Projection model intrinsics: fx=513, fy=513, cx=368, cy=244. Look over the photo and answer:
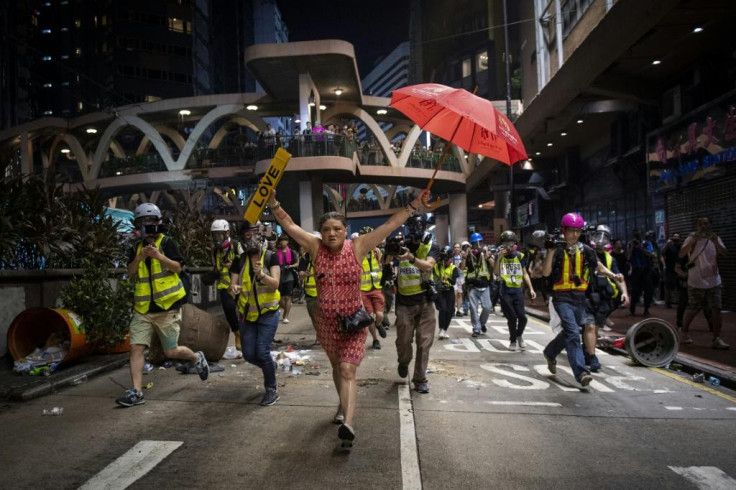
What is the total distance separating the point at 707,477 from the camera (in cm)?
343

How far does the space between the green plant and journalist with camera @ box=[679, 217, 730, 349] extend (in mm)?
8680

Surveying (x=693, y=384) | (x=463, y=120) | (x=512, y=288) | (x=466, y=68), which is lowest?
(x=693, y=384)

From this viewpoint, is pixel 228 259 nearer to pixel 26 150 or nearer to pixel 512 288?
pixel 512 288

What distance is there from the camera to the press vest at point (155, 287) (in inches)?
206

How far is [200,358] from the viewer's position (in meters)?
5.62

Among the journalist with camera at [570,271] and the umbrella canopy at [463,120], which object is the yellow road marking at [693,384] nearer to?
the journalist with camera at [570,271]

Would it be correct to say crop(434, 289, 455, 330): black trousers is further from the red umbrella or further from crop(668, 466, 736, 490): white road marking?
crop(668, 466, 736, 490): white road marking

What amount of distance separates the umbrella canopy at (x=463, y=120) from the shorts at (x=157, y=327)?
3.15 meters

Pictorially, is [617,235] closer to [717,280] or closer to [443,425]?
[717,280]

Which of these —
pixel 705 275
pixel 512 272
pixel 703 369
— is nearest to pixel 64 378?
pixel 512 272

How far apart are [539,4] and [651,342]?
24.2 m

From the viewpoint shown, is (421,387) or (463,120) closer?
(463,120)

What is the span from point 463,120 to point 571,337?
9.62ft

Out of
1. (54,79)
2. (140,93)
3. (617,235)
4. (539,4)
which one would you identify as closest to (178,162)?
(539,4)
